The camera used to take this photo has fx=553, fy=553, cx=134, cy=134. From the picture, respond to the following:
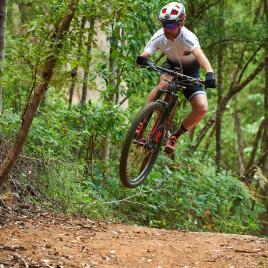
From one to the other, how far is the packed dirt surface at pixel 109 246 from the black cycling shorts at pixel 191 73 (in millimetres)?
1856

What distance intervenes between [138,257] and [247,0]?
1030 centimetres

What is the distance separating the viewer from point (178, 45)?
7133 mm

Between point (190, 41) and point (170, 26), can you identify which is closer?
point (170, 26)

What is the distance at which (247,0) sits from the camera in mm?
14375

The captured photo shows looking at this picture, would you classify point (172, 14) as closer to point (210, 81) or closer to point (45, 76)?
point (210, 81)

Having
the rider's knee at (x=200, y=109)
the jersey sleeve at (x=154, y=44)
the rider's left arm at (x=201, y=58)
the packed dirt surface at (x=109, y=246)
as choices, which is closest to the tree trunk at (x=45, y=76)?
the packed dirt surface at (x=109, y=246)

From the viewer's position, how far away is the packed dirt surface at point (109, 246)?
17.0 ft

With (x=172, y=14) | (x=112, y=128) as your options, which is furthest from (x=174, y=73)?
(x=112, y=128)

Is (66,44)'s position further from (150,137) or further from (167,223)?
(167,223)

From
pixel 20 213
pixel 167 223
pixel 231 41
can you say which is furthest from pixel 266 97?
pixel 20 213

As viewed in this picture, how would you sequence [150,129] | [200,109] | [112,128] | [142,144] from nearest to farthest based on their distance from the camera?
[142,144] < [150,129] < [200,109] < [112,128]

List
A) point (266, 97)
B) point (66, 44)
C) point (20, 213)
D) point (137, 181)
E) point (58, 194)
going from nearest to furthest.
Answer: point (66, 44) < point (20, 213) < point (137, 181) < point (58, 194) < point (266, 97)

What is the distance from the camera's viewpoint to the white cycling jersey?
700cm

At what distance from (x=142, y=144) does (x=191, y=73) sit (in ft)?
4.67
